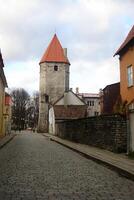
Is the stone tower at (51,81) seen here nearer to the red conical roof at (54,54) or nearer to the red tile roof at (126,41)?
the red conical roof at (54,54)

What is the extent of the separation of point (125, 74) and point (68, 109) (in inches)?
1662

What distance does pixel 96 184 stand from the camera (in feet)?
30.4

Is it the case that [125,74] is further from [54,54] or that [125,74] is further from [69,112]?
[54,54]

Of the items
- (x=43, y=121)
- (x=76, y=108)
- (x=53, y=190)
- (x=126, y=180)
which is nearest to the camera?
(x=53, y=190)

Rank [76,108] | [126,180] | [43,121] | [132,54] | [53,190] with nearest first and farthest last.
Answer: [53,190], [126,180], [132,54], [76,108], [43,121]

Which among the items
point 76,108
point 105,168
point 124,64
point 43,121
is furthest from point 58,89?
point 105,168

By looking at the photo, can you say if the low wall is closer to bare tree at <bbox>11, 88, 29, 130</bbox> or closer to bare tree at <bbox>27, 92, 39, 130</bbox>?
bare tree at <bbox>11, 88, 29, 130</bbox>

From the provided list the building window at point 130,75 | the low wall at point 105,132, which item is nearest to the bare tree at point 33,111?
the low wall at point 105,132

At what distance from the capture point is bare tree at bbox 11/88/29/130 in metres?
97.4

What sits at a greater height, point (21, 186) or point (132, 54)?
point (132, 54)

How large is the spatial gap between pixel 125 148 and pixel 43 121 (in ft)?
207

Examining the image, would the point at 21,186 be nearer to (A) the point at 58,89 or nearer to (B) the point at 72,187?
(B) the point at 72,187

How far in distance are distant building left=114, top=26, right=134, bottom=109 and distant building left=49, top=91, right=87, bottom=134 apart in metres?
37.9

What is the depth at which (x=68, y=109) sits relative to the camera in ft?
222
